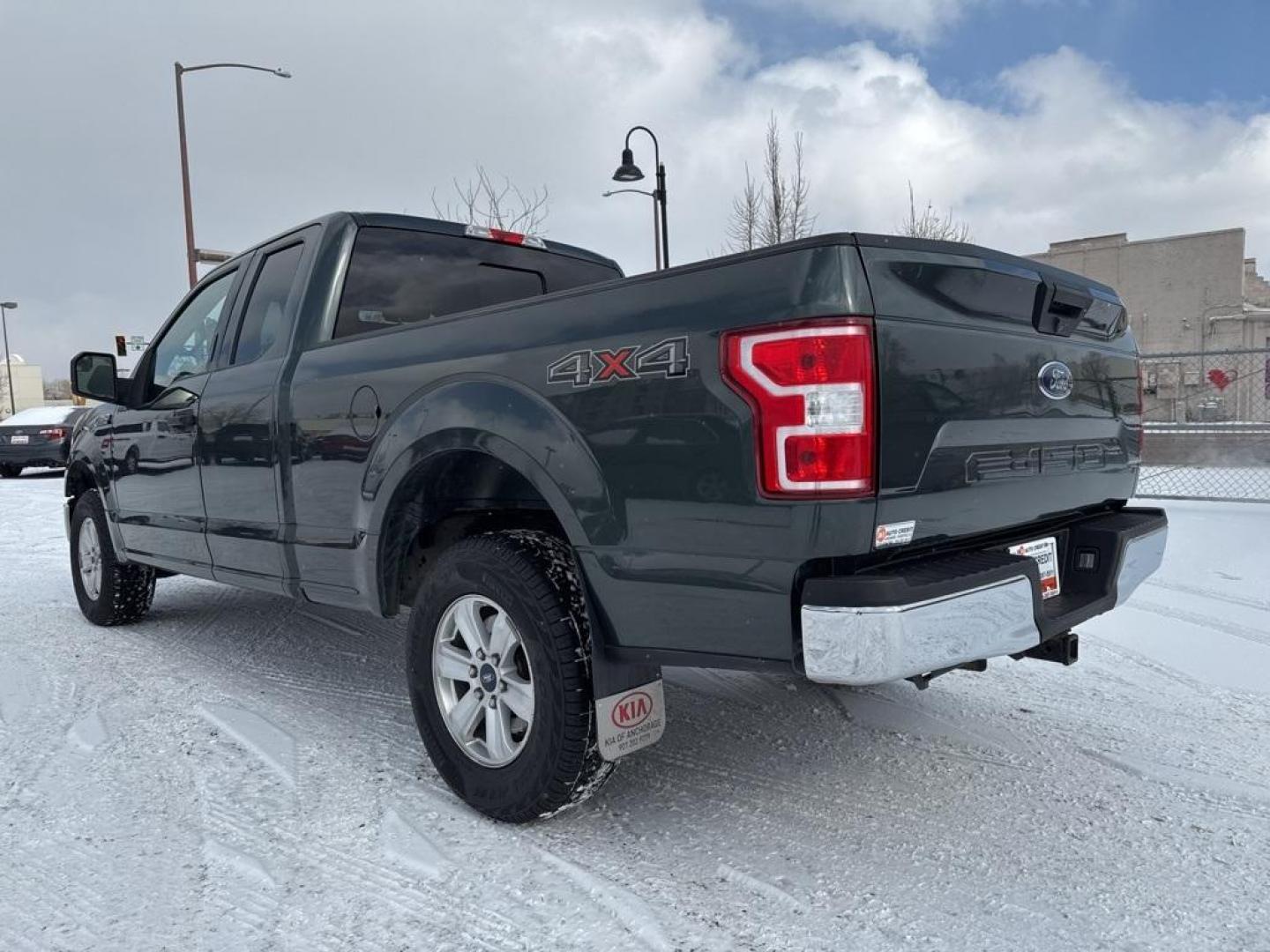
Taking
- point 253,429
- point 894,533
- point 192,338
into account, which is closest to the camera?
point 894,533

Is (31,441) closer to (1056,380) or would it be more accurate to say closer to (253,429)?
(253,429)

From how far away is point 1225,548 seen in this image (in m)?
6.60

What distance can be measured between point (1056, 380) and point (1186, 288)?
3893cm

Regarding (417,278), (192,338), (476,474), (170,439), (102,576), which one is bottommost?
(102,576)

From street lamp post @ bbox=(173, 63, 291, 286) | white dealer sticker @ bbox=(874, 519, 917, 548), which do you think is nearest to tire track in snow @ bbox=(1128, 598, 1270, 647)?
white dealer sticker @ bbox=(874, 519, 917, 548)

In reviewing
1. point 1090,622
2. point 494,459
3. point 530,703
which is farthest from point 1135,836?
point 1090,622

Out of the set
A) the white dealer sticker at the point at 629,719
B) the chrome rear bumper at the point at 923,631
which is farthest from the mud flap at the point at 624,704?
the chrome rear bumper at the point at 923,631

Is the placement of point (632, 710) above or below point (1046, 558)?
below

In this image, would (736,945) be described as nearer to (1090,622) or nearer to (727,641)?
(727,641)

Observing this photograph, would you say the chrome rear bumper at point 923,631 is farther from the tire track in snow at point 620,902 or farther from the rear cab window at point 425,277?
the rear cab window at point 425,277

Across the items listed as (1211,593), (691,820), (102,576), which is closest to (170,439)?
(102,576)

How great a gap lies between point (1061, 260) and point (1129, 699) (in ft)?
124

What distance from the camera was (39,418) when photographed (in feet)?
63.1

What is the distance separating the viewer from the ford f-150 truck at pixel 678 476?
6.63 feet
